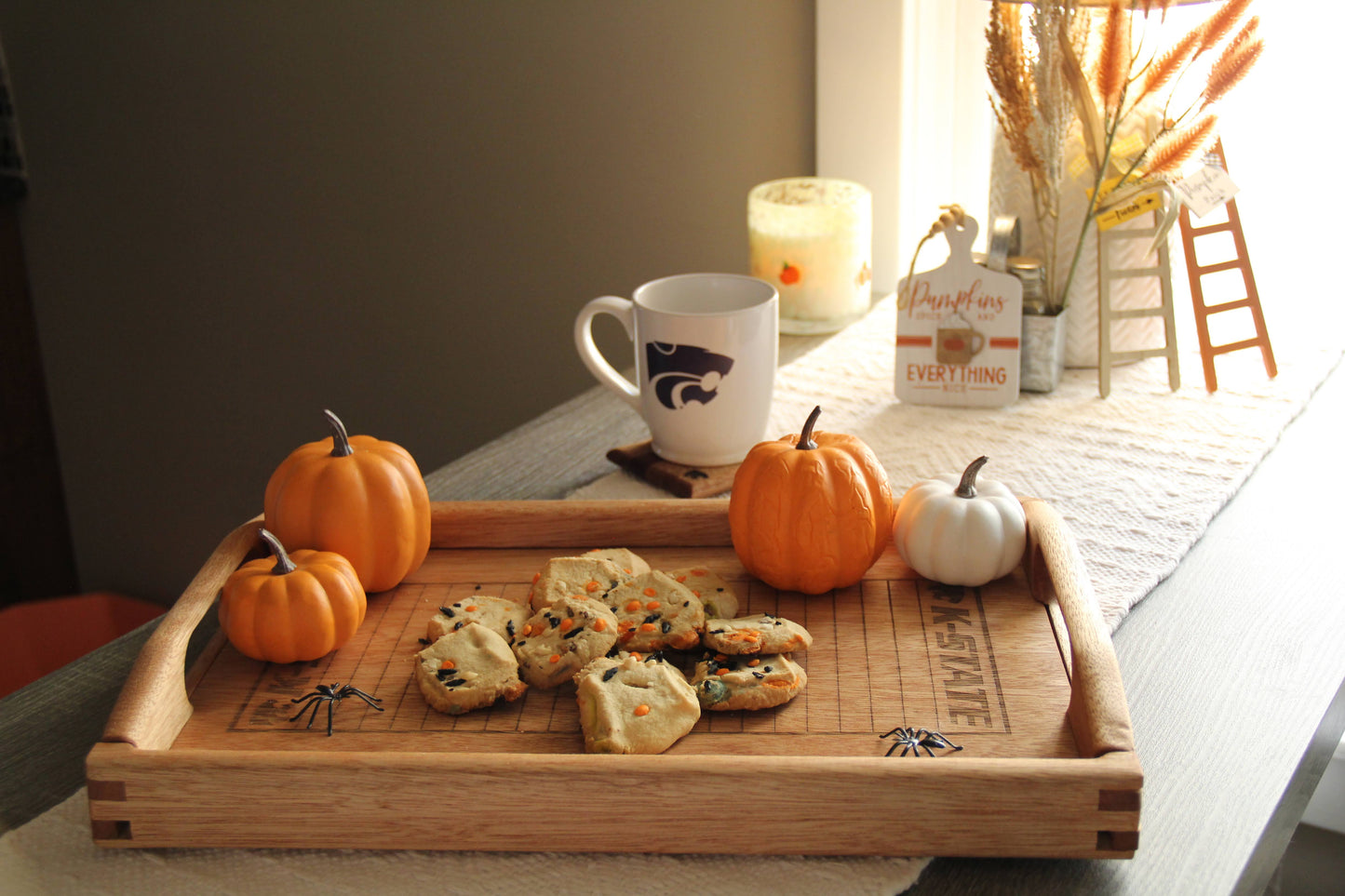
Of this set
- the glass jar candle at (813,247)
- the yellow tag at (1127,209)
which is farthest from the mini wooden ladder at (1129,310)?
the glass jar candle at (813,247)

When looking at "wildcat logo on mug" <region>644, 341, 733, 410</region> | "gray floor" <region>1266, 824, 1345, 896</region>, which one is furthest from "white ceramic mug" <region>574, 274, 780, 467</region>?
"gray floor" <region>1266, 824, 1345, 896</region>

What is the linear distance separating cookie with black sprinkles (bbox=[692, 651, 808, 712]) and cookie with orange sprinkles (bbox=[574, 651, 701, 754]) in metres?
0.01

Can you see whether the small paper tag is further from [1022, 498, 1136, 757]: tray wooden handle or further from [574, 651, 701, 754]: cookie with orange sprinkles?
[574, 651, 701, 754]: cookie with orange sprinkles

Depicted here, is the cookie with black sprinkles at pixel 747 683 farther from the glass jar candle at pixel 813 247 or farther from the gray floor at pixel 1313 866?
the gray floor at pixel 1313 866

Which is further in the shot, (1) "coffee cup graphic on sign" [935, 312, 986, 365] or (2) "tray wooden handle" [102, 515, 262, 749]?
(1) "coffee cup graphic on sign" [935, 312, 986, 365]

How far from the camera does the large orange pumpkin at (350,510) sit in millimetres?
765

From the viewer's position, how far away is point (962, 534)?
0.75 m

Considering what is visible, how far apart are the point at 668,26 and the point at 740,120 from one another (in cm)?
18

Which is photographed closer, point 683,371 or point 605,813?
point 605,813

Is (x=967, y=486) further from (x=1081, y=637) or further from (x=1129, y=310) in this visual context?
(x=1129, y=310)

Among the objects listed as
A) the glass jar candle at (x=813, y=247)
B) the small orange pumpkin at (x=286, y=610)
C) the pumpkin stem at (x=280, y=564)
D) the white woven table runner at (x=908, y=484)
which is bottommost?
the white woven table runner at (x=908, y=484)

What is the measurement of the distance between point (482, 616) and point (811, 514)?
22 cm

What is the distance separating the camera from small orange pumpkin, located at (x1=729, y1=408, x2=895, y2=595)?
744mm

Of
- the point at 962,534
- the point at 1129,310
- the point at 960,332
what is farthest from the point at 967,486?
the point at 1129,310
